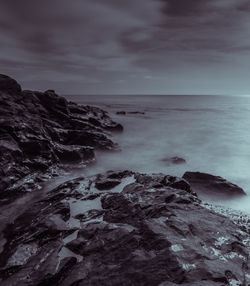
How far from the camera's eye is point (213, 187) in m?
14.3

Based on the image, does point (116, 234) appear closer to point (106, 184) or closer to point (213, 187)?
point (106, 184)

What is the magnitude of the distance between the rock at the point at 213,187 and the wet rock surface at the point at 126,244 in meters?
4.05

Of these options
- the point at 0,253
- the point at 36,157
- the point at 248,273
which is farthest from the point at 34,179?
the point at 248,273

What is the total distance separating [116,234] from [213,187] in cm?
809

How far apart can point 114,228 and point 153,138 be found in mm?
24945

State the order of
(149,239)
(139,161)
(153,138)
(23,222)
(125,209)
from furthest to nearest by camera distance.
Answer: (153,138) < (139,161) < (23,222) < (125,209) < (149,239)

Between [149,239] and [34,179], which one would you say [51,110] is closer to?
[34,179]

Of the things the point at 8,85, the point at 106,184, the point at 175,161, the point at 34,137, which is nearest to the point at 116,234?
the point at 106,184

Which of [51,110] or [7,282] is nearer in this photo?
[7,282]

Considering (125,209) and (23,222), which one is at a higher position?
(125,209)

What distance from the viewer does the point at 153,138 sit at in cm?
3238

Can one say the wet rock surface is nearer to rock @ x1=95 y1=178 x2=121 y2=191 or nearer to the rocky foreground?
the rocky foreground

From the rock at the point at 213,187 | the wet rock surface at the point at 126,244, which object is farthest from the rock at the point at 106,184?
the rock at the point at 213,187

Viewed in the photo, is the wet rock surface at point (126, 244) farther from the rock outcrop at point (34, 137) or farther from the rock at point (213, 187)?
the rock outcrop at point (34, 137)
